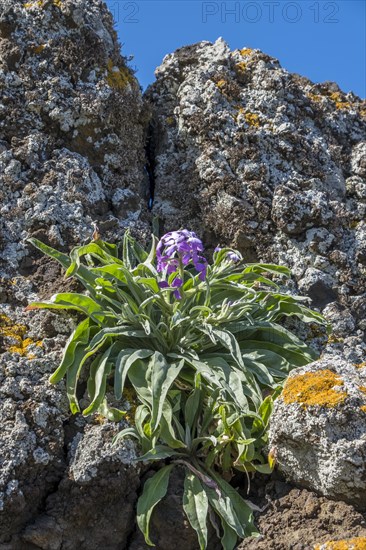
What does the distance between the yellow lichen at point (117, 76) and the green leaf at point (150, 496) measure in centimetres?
312

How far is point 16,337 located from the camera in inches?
168

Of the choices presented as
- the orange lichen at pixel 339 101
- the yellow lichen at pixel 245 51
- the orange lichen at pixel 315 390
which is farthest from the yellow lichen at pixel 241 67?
the orange lichen at pixel 315 390

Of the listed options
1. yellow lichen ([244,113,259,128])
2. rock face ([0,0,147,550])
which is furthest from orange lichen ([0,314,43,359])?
yellow lichen ([244,113,259,128])

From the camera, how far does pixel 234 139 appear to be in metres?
5.75

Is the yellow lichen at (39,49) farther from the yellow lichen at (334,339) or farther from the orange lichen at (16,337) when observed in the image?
the yellow lichen at (334,339)

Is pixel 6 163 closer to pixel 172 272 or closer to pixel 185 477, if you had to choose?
pixel 172 272

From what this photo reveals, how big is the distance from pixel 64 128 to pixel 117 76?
717 mm

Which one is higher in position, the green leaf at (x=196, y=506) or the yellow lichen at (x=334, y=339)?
the yellow lichen at (x=334, y=339)

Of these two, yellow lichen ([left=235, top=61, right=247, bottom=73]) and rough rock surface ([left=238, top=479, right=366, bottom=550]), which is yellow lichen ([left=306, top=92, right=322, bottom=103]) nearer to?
yellow lichen ([left=235, top=61, right=247, bottom=73])

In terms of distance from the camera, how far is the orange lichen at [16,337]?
415 centimetres

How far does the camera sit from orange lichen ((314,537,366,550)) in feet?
10.3

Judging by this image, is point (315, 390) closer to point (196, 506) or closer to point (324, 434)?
point (324, 434)

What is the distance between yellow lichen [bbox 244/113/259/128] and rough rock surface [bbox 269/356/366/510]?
2.61m

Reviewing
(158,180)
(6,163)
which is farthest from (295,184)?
(6,163)
